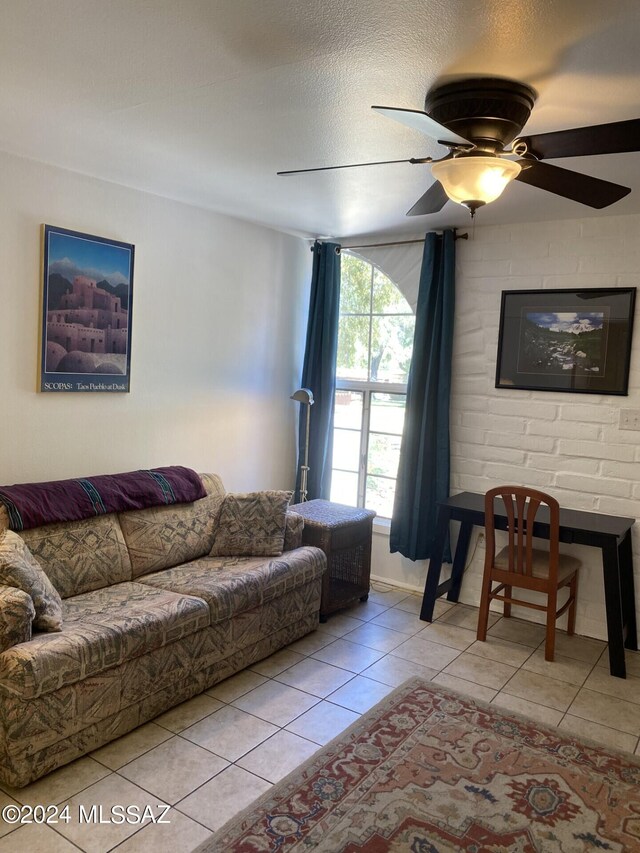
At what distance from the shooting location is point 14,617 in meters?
2.26

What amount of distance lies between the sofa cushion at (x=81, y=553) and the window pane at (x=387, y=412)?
6.79 ft

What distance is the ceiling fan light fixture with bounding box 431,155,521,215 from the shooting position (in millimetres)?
1941

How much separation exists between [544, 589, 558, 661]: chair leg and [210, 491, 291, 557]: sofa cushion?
Result: 4.72 ft

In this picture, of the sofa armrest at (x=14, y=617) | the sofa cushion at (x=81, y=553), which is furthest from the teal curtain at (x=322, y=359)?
the sofa armrest at (x=14, y=617)

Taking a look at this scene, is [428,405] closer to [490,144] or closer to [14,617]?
[490,144]

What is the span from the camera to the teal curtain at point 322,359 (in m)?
4.61

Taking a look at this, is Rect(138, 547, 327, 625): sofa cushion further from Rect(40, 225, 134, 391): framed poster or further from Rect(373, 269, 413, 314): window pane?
Rect(373, 269, 413, 314): window pane

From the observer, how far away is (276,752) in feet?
8.30

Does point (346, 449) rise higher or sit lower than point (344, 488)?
higher

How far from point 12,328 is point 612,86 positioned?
8.52ft

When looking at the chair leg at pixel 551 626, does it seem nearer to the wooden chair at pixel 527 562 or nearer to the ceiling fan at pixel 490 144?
the wooden chair at pixel 527 562

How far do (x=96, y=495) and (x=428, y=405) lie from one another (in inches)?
82.7

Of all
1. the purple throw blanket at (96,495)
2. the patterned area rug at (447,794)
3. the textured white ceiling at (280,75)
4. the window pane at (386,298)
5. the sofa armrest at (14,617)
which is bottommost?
the patterned area rug at (447,794)

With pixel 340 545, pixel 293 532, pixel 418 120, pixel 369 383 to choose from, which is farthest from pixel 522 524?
pixel 418 120
